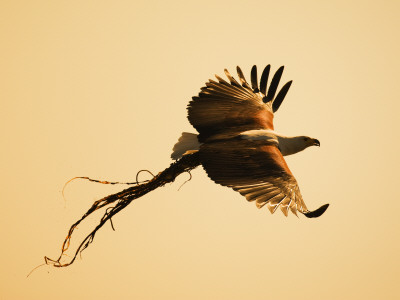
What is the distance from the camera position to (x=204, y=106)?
666 cm

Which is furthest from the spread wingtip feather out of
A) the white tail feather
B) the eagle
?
the white tail feather

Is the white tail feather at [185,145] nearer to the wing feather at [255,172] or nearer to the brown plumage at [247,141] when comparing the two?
the brown plumage at [247,141]

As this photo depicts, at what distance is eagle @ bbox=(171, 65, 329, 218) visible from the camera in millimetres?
5664

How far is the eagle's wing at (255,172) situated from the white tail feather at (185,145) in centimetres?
20

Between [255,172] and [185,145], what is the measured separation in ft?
2.93

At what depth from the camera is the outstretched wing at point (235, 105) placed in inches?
254

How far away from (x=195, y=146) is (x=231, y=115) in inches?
24.0

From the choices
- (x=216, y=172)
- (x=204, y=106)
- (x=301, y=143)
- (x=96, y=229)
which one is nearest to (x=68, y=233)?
(x=96, y=229)

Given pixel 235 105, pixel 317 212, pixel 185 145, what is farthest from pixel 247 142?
pixel 317 212

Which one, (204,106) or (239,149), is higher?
(204,106)

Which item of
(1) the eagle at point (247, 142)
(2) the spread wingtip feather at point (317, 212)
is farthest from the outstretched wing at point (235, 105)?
(2) the spread wingtip feather at point (317, 212)

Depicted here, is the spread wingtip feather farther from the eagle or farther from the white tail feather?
the white tail feather

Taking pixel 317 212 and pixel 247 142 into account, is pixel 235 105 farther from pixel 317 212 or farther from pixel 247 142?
pixel 317 212

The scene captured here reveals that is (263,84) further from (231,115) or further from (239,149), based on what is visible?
(239,149)
